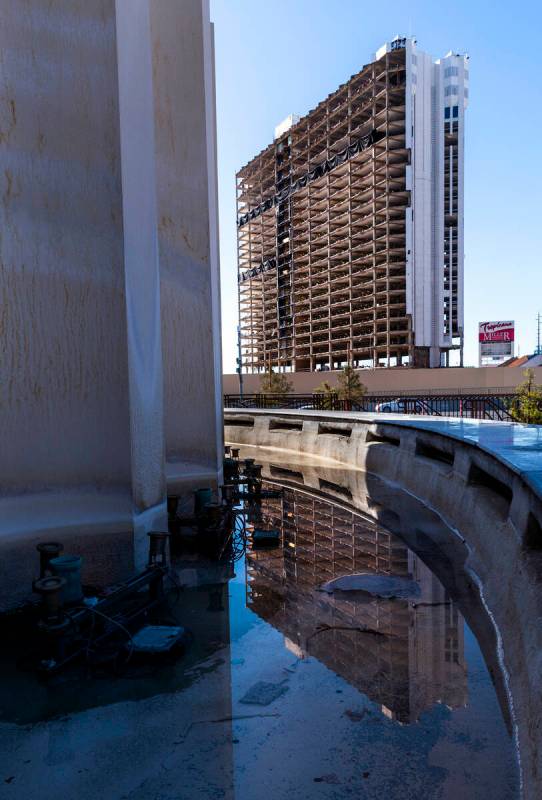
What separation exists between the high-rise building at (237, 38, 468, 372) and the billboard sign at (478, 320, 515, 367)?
3.56 metres

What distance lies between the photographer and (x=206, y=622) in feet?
22.4

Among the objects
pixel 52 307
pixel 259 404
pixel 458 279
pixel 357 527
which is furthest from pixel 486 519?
pixel 458 279

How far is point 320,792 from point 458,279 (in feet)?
288

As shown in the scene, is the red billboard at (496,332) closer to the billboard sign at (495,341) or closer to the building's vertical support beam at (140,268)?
the billboard sign at (495,341)

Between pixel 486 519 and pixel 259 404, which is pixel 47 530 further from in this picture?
pixel 259 404

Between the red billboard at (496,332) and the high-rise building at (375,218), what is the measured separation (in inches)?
149

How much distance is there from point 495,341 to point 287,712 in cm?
8410

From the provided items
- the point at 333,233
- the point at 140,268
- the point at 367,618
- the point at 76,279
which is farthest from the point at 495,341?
the point at 76,279

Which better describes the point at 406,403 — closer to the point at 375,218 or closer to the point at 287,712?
the point at 287,712

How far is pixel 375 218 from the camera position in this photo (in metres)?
80.2

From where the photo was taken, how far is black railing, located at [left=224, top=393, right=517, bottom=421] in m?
23.3

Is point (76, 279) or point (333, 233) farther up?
point (333, 233)

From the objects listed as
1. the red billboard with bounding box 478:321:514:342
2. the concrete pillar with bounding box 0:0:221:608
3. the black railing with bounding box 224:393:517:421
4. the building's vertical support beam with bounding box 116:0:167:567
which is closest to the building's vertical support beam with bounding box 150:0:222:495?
the building's vertical support beam with bounding box 116:0:167:567

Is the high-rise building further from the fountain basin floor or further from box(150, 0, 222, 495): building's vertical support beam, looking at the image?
the fountain basin floor
